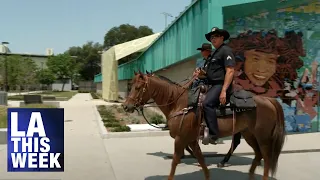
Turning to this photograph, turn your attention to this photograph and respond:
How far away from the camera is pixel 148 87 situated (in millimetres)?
5887

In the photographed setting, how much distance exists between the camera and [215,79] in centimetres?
573

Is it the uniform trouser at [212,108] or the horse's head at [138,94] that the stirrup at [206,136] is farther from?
the horse's head at [138,94]

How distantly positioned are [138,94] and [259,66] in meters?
6.61

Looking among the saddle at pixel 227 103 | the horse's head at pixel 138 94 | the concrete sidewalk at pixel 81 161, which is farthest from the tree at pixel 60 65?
the saddle at pixel 227 103

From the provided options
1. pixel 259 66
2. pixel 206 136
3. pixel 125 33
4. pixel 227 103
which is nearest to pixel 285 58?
pixel 259 66

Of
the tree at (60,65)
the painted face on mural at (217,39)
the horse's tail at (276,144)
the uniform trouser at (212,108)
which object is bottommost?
the horse's tail at (276,144)

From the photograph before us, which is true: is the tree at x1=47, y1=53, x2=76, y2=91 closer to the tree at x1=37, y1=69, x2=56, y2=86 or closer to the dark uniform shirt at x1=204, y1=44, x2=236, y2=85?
the tree at x1=37, y1=69, x2=56, y2=86

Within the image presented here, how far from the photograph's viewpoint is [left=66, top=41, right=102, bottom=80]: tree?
93.8 m

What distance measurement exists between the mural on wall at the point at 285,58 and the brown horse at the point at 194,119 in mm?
5006

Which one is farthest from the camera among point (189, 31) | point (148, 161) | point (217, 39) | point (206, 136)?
point (189, 31)

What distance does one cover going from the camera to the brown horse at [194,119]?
573 cm

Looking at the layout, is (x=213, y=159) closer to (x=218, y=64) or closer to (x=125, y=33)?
(x=218, y=64)

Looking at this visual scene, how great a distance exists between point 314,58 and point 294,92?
150 cm

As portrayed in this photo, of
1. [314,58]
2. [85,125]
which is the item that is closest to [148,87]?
[314,58]
